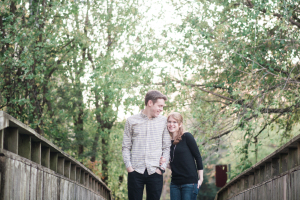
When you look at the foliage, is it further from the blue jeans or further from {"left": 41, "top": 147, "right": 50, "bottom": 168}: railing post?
{"left": 41, "top": 147, "right": 50, "bottom": 168}: railing post

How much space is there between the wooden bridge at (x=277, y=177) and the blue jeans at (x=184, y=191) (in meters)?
1.13

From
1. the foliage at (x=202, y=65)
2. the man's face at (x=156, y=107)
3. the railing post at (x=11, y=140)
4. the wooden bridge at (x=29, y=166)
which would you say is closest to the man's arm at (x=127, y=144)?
the man's face at (x=156, y=107)

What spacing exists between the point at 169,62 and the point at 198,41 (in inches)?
45.0

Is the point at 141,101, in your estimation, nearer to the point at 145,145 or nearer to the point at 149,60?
the point at 149,60

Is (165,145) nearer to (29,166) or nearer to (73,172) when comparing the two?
(29,166)

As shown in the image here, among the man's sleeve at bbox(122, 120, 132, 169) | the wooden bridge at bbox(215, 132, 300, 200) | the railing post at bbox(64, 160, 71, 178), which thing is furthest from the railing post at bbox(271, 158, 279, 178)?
the railing post at bbox(64, 160, 71, 178)

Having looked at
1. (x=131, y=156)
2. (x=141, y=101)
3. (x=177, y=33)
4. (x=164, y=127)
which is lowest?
(x=131, y=156)

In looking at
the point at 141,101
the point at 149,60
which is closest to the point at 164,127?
the point at 141,101

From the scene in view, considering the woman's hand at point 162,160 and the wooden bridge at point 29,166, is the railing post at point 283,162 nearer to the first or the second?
the woman's hand at point 162,160

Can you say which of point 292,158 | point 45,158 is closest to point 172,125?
point 292,158

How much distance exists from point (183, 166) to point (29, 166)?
84.5 inches

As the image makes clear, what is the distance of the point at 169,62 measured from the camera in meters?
10.8

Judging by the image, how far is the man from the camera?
4527 mm

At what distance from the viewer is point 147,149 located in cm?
454
